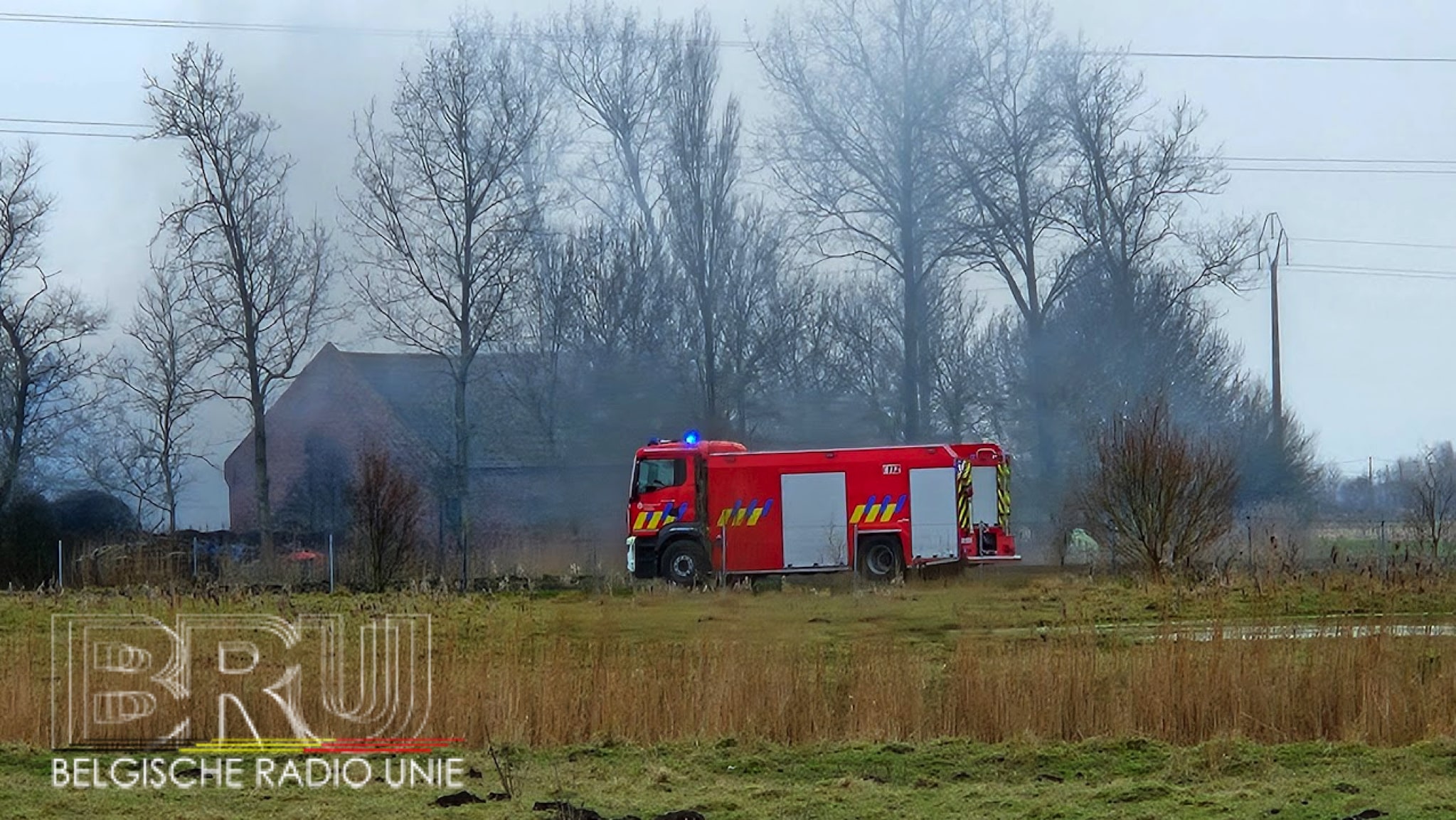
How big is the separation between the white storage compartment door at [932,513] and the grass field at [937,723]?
13429 mm

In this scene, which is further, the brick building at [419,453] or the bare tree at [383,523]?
the brick building at [419,453]

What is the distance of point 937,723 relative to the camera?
10797 mm

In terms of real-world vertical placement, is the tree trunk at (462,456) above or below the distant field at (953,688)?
above

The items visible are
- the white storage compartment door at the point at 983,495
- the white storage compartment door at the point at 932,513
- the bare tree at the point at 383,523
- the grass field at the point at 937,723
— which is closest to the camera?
the grass field at the point at 937,723

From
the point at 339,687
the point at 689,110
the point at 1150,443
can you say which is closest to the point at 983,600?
the point at 1150,443

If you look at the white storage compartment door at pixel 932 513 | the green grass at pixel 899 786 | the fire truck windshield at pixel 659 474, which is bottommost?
the green grass at pixel 899 786

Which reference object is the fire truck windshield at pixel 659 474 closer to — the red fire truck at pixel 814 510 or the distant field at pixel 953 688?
the red fire truck at pixel 814 510

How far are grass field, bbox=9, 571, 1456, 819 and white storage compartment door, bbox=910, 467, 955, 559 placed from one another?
13.4 meters

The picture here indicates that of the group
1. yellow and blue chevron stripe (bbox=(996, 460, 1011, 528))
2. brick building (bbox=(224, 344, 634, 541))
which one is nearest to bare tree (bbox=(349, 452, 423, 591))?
brick building (bbox=(224, 344, 634, 541))

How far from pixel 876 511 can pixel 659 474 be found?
393 cm

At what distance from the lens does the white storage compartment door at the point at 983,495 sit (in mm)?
28031

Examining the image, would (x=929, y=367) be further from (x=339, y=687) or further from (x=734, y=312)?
(x=339, y=687)

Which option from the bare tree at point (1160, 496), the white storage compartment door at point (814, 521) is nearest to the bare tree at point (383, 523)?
the white storage compartment door at point (814, 521)

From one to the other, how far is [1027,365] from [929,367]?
7.77 feet
